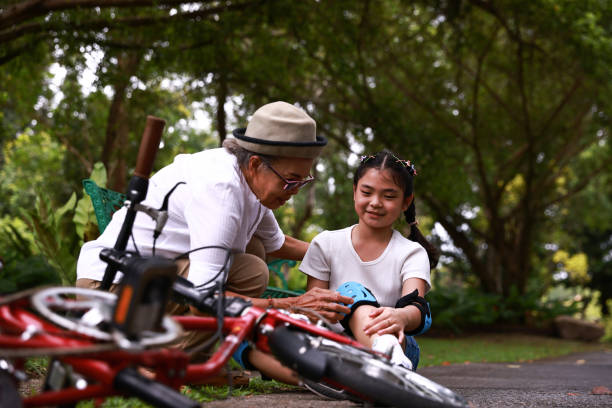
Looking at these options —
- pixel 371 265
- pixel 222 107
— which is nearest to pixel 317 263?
pixel 371 265

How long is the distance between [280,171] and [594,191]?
18470mm

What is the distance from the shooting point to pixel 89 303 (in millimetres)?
1405

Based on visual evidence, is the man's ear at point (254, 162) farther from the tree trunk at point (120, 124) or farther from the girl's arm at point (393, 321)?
the tree trunk at point (120, 124)

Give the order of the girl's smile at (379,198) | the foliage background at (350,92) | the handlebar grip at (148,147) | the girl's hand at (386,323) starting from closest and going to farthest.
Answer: the handlebar grip at (148,147)
the girl's hand at (386,323)
the girl's smile at (379,198)
the foliage background at (350,92)

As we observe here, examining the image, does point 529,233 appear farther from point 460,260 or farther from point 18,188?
point 18,188

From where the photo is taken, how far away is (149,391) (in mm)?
1353

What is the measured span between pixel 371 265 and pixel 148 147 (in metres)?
1.58

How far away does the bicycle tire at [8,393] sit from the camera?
4.31 ft

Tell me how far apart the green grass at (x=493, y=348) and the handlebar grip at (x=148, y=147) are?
4525mm

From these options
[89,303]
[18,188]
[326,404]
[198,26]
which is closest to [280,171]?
[326,404]

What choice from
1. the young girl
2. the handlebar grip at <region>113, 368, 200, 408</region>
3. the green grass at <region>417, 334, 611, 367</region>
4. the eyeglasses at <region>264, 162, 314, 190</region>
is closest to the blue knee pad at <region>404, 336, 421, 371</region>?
the young girl

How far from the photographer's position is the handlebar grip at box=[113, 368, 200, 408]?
135cm

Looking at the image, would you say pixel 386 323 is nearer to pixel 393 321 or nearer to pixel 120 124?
pixel 393 321

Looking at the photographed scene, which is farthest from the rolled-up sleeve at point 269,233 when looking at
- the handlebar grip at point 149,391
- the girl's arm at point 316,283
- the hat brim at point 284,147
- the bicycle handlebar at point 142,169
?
the handlebar grip at point 149,391
